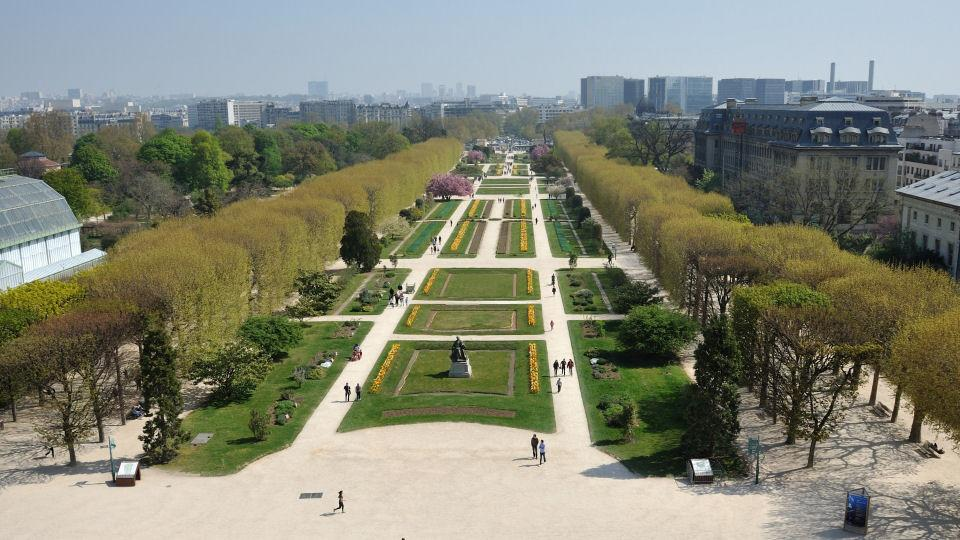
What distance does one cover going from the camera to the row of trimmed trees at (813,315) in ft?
124

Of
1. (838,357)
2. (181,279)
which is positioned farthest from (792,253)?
(181,279)

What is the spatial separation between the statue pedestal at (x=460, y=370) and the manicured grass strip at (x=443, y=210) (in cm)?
7508

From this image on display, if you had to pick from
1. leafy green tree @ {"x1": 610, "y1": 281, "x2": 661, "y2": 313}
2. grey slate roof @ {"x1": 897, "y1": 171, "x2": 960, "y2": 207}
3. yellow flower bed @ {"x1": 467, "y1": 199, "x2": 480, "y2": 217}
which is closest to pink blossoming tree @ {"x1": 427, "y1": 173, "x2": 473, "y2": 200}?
yellow flower bed @ {"x1": 467, "y1": 199, "x2": 480, "y2": 217}

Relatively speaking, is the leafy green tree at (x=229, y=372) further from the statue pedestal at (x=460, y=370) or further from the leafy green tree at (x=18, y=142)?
the leafy green tree at (x=18, y=142)

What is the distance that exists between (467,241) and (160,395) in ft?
220

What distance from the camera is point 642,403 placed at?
48.3m

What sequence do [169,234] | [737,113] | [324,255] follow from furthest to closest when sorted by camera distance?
[737,113]
[324,255]
[169,234]

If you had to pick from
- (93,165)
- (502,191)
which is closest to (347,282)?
(93,165)

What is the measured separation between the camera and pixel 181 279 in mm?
52406

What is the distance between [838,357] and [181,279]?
128ft

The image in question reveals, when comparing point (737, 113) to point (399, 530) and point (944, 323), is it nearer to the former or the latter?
point (944, 323)

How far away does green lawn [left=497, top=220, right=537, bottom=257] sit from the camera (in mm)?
96625

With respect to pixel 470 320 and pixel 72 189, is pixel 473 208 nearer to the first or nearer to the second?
pixel 72 189

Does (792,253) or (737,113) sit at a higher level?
(737,113)
